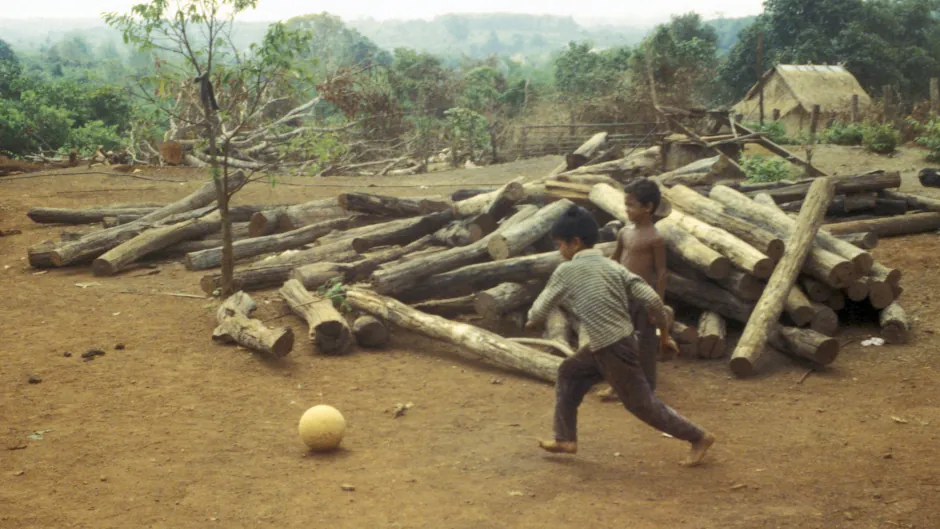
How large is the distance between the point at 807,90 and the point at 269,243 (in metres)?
23.1

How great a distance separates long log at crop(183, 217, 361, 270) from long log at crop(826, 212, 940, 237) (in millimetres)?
6457

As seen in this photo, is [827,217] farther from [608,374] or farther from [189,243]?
[189,243]

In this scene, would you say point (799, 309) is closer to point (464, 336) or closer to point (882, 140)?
point (464, 336)

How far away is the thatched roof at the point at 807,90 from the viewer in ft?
90.4

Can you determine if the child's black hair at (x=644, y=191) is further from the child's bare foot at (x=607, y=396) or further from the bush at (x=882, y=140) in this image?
the bush at (x=882, y=140)

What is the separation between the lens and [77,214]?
12.4 meters

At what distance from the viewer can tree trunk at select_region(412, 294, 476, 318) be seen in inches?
307

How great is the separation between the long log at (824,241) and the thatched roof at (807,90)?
2083 centimetres

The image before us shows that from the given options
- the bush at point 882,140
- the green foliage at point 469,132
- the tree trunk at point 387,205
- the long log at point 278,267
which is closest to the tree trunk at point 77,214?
the tree trunk at point 387,205

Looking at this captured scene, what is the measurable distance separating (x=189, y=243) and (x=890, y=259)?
28.2ft

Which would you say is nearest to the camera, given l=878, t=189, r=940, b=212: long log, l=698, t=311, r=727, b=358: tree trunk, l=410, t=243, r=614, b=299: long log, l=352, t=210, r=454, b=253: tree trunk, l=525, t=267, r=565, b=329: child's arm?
l=525, t=267, r=565, b=329: child's arm

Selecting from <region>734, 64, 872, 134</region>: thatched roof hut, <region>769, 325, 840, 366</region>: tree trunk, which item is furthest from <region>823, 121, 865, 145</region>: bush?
<region>769, 325, 840, 366</region>: tree trunk

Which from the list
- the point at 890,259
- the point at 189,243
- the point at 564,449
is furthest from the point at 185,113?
the point at 564,449

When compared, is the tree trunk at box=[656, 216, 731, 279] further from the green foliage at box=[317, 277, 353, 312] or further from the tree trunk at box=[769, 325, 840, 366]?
the green foliage at box=[317, 277, 353, 312]
